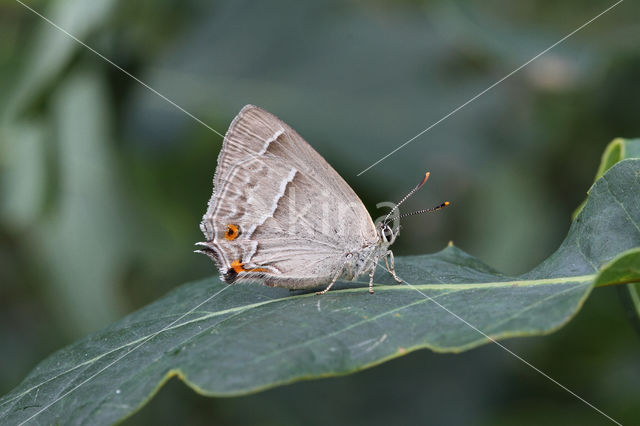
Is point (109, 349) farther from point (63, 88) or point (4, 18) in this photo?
point (4, 18)

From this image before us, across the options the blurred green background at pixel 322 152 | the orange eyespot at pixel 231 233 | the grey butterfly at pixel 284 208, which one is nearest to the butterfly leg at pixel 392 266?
the grey butterfly at pixel 284 208

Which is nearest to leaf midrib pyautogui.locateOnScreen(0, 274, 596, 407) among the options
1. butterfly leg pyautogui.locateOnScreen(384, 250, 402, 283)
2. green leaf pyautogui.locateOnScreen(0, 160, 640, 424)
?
green leaf pyautogui.locateOnScreen(0, 160, 640, 424)

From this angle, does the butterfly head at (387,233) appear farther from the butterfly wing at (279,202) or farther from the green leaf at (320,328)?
the green leaf at (320,328)

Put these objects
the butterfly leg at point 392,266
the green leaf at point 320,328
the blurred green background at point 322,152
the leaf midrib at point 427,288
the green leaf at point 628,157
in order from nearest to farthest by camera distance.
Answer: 1. the green leaf at point 320,328
2. the leaf midrib at point 427,288
3. the green leaf at point 628,157
4. the butterfly leg at point 392,266
5. the blurred green background at point 322,152

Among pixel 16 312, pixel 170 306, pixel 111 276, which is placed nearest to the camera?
pixel 170 306

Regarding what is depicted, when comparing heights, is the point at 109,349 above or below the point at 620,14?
below

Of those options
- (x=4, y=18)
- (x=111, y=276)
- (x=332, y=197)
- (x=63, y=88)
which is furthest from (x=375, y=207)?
(x=4, y=18)

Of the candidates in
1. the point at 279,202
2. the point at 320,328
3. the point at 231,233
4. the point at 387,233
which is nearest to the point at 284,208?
the point at 279,202
